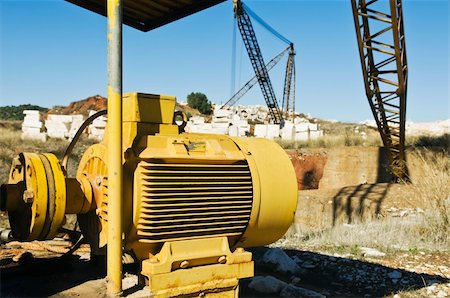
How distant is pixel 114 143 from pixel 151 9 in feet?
6.80

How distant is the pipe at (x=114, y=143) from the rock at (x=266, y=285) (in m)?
1.68

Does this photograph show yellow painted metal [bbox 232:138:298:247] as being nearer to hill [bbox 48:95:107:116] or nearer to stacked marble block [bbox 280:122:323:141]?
stacked marble block [bbox 280:122:323:141]

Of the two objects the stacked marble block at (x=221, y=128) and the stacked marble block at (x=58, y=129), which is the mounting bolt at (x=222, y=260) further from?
the stacked marble block at (x=221, y=128)

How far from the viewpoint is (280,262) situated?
4.70 m

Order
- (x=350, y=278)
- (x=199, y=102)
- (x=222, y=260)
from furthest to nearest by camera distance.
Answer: (x=199, y=102) < (x=350, y=278) < (x=222, y=260)

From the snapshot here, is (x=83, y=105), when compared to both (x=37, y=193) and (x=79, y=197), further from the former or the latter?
(x=37, y=193)

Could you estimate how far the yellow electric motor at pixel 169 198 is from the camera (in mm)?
2555

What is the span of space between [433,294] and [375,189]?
29.6 feet

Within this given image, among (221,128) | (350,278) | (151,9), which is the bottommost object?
(350,278)

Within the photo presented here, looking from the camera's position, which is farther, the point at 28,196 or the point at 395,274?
the point at 395,274

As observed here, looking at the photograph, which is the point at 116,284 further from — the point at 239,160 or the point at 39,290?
the point at 239,160

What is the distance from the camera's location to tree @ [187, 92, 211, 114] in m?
44.2

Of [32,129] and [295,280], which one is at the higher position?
[32,129]

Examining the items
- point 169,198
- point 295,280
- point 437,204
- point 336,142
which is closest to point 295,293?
point 295,280
